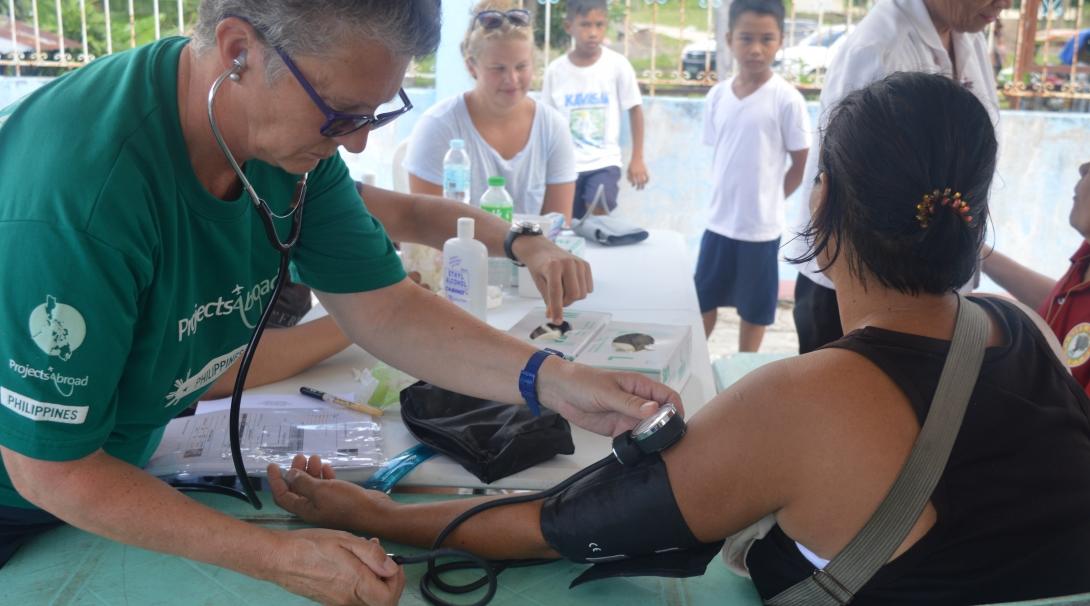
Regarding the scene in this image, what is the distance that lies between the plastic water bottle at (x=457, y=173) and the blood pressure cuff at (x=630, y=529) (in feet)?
6.10

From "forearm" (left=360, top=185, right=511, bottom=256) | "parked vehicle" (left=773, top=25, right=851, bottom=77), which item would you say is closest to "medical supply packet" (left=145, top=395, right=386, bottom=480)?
"forearm" (left=360, top=185, right=511, bottom=256)

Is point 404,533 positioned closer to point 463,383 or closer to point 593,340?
point 463,383

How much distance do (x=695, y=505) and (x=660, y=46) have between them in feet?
15.7

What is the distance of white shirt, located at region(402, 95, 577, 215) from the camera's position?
342cm

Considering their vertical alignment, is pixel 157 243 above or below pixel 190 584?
above

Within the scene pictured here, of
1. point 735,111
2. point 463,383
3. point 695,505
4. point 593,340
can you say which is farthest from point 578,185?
point 695,505

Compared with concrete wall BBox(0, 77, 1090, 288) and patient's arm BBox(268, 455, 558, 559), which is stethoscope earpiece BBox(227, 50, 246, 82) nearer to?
patient's arm BBox(268, 455, 558, 559)

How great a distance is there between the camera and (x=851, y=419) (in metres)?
1.17

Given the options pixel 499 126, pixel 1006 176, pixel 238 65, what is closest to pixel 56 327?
pixel 238 65

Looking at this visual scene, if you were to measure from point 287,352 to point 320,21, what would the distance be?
0.95 m

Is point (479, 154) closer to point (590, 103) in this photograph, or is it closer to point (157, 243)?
point (590, 103)

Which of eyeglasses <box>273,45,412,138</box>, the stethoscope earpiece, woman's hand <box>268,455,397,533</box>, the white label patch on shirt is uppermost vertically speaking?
the stethoscope earpiece

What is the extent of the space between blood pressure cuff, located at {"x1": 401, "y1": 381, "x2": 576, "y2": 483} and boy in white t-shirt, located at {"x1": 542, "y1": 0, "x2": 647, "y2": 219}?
10.1 feet

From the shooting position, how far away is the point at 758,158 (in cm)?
420
